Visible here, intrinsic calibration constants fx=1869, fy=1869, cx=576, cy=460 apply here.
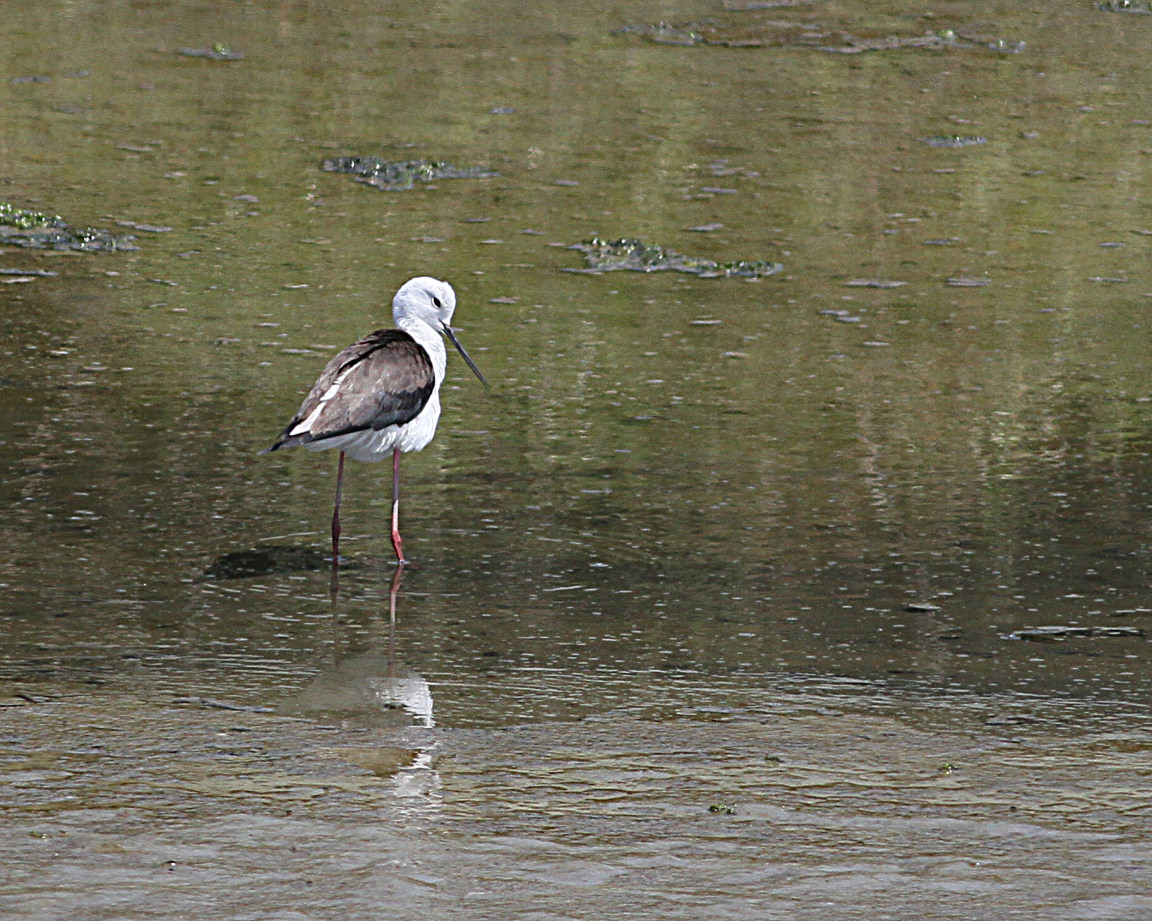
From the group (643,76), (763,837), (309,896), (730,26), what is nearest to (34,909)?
(309,896)

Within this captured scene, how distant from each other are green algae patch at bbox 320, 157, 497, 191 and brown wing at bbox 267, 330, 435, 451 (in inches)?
233

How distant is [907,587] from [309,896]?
3.35 meters

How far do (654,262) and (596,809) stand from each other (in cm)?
731

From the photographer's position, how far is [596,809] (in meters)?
4.89

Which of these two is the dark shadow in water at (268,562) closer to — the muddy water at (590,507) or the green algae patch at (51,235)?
the muddy water at (590,507)

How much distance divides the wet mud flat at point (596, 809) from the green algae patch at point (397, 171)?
819 centimetres

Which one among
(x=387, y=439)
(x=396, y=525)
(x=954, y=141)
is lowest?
(x=396, y=525)

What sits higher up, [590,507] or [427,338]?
[427,338]

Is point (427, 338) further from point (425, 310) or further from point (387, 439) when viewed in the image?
point (387, 439)

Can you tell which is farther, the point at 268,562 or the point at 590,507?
the point at 590,507

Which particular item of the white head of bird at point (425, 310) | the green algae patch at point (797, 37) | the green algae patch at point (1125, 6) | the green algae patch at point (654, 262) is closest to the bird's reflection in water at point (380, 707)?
the white head of bird at point (425, 310)

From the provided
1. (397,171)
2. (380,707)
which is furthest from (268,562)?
(397,171)

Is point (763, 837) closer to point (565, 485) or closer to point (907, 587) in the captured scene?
point (907, 587)

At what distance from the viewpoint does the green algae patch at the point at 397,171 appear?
13.6 meters
